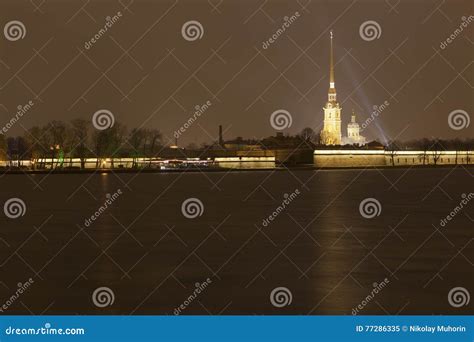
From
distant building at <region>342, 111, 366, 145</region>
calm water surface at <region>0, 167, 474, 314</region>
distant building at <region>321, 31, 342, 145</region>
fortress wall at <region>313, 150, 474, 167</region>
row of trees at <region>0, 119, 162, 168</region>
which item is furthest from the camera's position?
distant building at <region>342, 111, 366, 145</region>

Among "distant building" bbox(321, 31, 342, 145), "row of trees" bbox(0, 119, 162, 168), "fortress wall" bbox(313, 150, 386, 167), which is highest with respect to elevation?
"distant building" bbox(321, 31, 342, 145)

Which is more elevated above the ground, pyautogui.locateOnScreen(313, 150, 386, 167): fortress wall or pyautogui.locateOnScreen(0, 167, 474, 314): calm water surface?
pyautogui.locateOnScreen(313, 150, 386, 167): fortress wall

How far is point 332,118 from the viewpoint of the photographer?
150125mm

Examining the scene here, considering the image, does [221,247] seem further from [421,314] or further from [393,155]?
[393,155]

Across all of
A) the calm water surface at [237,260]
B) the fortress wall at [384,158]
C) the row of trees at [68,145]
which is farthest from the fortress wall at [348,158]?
the calm water surface at [237,260]

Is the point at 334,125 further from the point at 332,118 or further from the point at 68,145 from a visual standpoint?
the point at 68,145

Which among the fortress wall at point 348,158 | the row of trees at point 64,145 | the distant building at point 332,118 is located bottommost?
the row of trees at point 64,145

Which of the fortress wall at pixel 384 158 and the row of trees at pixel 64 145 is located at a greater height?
the fortress wall at pixel 384 158

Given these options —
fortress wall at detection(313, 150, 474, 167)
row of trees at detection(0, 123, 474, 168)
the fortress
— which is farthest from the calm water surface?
the fortress

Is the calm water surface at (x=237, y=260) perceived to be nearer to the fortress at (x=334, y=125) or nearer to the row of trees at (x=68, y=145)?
the row of trees at (x=68, y=145)

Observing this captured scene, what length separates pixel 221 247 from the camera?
13430mm

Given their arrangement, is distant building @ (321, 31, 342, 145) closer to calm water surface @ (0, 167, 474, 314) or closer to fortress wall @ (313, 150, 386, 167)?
fortress wall @ (313, 150, 386, 167)

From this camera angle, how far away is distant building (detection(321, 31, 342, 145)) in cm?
14625

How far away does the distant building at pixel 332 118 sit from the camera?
480 feet
